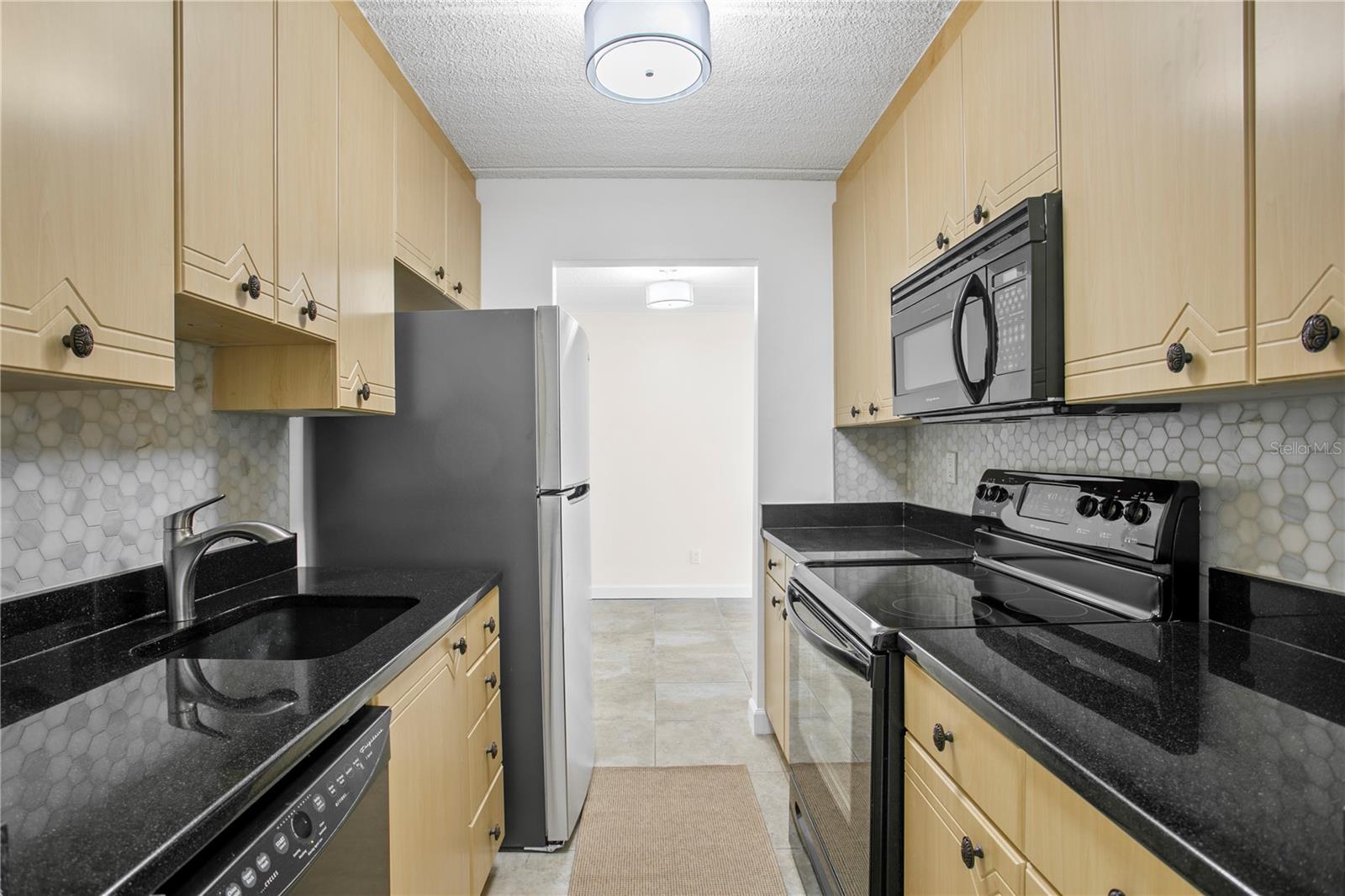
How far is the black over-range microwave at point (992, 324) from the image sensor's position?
141 centimetres

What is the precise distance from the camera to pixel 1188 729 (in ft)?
2.81

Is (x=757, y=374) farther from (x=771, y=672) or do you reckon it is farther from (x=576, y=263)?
(x=771, y=672)

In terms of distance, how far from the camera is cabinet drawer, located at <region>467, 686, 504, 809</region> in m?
1.78

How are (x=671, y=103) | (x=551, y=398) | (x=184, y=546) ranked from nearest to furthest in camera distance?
1. (x=184, y=546)
2. (x=551, y=398)
3. (x=671, y=103)

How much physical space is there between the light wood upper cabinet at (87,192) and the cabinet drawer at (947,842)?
147cm

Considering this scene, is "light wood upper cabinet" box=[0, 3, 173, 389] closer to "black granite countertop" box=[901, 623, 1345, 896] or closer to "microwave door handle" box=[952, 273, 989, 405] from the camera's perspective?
"black granite countertop" box=[901, 623, 1345, 896]

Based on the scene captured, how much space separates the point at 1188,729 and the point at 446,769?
144 centimetres

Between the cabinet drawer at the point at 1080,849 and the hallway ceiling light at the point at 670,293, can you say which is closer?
the cabinet drawer at the point at 1080,849

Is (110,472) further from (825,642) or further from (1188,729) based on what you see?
(1188,729)

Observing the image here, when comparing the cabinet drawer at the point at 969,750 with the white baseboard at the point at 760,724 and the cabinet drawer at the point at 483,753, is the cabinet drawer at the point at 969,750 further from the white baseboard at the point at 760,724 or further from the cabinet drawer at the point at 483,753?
the white baseboard at the point at 760,724

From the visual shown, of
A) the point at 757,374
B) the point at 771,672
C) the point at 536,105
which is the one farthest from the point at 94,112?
the point at 771,672

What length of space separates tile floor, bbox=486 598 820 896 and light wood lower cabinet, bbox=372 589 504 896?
0.33 meters

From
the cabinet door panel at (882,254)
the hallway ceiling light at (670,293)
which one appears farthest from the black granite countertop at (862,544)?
the hallway ceiling light at (670,293)

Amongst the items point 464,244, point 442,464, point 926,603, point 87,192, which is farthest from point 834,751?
point 464,244
